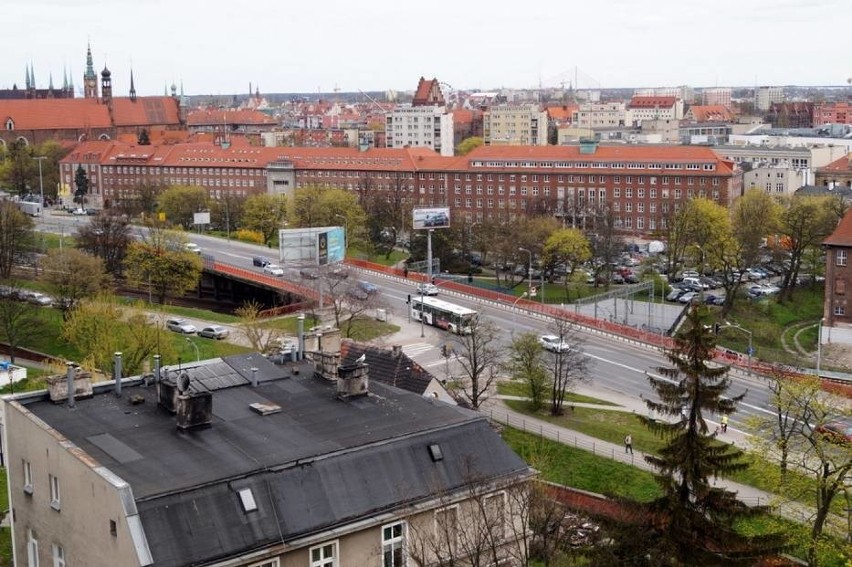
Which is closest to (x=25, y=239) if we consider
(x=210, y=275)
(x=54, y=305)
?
(x=210, y=275)

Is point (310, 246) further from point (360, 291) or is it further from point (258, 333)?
point (258, 333)

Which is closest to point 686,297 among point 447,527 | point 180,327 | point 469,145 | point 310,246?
point 310,246

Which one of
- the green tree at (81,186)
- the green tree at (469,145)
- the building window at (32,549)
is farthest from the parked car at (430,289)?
the green tree at (469,145)

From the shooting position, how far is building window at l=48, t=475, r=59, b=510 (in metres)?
24.3

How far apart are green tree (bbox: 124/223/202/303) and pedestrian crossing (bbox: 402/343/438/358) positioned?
2239 centimetres

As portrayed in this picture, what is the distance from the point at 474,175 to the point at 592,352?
203 feet

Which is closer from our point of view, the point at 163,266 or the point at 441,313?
the point at 441,313

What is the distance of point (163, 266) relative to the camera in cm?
7606

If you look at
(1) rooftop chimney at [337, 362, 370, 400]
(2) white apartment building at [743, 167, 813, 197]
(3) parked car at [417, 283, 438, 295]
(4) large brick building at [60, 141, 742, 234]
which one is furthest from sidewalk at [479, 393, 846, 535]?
(2) white apartment building at [743, 167, 813, 197]

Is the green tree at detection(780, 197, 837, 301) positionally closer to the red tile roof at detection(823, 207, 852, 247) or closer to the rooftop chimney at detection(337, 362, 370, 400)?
the red tile roof at detection(823, 207, 852, 247)

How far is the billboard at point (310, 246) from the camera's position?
223 feet

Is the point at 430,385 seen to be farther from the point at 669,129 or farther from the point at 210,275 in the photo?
the point at 669,129

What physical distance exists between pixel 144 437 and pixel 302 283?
48.3 metres

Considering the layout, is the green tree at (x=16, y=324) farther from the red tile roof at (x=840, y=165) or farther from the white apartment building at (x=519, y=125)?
the white apartment building at (x=519, y=125)
